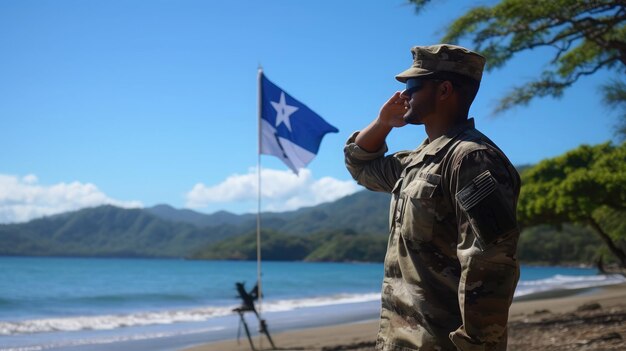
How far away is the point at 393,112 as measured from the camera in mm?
2850

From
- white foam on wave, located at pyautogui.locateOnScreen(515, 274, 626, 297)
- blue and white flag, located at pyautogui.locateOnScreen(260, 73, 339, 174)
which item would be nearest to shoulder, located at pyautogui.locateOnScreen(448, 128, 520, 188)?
blue and white flag, located at pyautogui.locateOnScreen(260, 73, 339, 174)

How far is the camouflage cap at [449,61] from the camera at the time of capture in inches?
95.4

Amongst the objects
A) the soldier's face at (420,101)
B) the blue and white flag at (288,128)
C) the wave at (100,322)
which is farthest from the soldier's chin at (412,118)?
the wave at (100,322)

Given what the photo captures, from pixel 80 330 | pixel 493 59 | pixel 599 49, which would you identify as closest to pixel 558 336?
pixel 493 59

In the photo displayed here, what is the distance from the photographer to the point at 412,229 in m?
2.38

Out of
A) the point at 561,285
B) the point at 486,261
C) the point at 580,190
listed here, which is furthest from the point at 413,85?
the point at 561,285

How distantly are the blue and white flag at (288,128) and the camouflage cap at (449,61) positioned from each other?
28.2ft

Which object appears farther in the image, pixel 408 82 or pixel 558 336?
pixel 558 336

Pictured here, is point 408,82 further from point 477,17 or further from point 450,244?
point 477,17

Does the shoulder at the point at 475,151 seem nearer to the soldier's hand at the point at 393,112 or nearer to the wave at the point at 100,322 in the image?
the soldier's hand at the point at 393,112

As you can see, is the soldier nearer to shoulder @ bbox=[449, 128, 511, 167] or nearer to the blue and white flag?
shoulder @ bbox=[449, 128, 511, 167]

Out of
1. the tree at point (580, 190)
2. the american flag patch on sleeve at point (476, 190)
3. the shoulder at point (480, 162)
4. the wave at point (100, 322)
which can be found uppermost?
the tree at point (580, 190)

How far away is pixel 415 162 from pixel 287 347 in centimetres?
1124

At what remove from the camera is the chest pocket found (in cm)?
234
